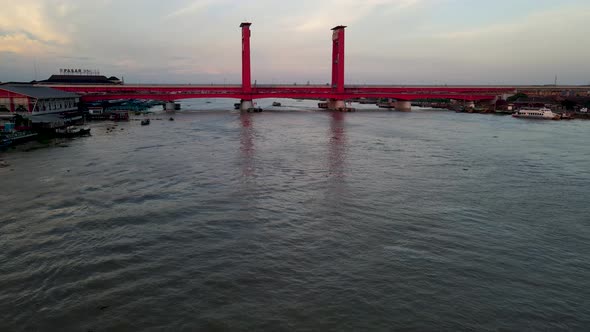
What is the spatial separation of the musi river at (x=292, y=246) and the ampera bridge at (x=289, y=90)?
1351 inches

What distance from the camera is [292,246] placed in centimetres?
948

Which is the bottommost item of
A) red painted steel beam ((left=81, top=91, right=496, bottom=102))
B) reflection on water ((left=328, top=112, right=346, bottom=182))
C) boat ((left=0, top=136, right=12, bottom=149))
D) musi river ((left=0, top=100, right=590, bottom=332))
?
musi river ((left=0, top=100, right=590, bottom=332))

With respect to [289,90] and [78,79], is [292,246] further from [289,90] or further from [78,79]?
[78,79]

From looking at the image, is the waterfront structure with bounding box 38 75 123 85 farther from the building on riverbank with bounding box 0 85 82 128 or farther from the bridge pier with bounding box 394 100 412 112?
the bridge pier with bounding box 394 100 412 112

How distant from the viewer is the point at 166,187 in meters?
14.7

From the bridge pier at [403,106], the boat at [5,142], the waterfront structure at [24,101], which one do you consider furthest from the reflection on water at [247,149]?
the bridge pier at [403,106]

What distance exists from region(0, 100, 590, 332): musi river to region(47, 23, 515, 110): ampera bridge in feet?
113

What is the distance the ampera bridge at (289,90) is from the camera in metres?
51.3

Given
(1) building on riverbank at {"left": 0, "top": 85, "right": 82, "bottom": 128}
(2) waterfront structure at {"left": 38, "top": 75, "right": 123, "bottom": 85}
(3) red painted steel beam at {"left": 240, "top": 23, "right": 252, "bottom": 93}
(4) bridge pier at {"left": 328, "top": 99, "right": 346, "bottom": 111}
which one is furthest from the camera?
(2) waterfront structure at {"left": 38, "top": 75, "right": 123, "bottom": 85}

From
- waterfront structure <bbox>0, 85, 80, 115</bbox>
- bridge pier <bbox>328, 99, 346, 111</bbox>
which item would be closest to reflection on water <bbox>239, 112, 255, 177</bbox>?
waterfront structure <bbox>0, 85, 80, 115</bbox>

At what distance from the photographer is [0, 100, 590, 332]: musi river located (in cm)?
678

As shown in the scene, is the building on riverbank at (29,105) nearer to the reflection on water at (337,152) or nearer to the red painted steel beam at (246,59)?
the reflection on water at (337,152)

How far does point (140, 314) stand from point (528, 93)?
254 feet

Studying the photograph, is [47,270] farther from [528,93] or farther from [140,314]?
[528,93]
